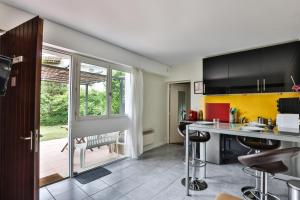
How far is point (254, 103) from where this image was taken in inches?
134

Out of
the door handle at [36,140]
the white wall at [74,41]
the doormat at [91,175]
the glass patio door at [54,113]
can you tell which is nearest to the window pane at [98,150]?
the doormat at [91,175]

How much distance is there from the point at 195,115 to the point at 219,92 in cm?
80

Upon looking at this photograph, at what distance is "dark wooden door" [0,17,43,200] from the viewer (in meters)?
1.50

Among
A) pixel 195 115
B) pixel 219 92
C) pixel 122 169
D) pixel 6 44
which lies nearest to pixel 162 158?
pixel 122 169

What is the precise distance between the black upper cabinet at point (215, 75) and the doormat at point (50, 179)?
3532 millimetres

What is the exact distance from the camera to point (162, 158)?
3654 mm

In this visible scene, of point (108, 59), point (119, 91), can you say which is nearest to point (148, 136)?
point (119, 91)

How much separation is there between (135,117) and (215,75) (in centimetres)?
214

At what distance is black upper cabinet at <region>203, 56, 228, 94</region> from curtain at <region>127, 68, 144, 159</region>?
1644 mm

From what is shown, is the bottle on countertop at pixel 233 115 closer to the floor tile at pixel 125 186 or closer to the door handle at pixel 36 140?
the floor tile at pixel 125 186

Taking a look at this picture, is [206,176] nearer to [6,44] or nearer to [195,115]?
[195,115]

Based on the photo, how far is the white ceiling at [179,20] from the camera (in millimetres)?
1867

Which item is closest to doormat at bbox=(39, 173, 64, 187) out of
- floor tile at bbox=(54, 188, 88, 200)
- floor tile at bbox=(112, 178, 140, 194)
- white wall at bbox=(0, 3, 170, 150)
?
floor tile at bbox=(54, 188, 88, 200)

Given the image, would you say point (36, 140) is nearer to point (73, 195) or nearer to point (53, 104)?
point (73, 195)
